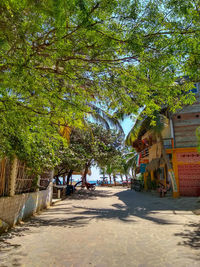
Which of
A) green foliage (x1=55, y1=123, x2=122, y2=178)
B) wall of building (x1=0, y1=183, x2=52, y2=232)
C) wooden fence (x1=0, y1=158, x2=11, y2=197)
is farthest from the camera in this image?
green foliage (x1=55, y1=123, x2=122, y2=178)

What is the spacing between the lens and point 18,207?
23.4 feet

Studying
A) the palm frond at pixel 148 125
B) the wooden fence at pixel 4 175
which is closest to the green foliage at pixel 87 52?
the wooden fence at pixel 4 175

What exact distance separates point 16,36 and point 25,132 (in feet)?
7.80

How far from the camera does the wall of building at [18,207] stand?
5949 mm

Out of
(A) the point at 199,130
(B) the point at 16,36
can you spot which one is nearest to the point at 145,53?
(B) the point at 16,36

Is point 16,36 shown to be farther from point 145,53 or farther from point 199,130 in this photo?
point 199,130

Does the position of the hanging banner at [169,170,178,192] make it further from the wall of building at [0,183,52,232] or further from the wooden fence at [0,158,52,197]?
the wooden fence at [0,158,52,197]

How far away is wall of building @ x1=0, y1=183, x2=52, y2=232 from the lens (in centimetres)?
595

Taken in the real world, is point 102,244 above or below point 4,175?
below

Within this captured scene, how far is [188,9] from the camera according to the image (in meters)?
3.64

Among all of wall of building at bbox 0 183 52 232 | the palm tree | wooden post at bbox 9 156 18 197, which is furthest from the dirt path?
the palm tree

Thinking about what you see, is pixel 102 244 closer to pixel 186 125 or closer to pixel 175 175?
pixel 175 175

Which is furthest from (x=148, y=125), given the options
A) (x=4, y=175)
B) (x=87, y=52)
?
(x=87, y=52)

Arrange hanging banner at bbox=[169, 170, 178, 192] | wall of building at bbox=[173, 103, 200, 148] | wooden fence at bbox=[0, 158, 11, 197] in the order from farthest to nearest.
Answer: wall of building at bbox=[173, 103, 200, 148]
hanging banner at bbox=[169, 170, 178, 192]
wooden fence at bbox=[0, 158, 11, 197]
